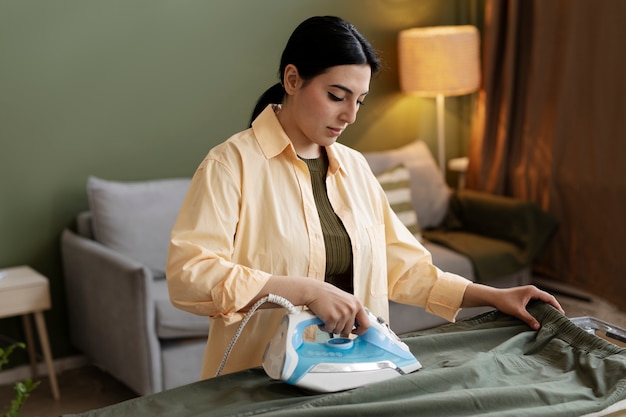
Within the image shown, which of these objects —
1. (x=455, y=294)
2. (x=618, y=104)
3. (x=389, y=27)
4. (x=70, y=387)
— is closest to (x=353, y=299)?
(x=455, y=294)

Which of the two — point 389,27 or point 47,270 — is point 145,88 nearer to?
point 47,270

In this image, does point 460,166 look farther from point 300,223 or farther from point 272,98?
point 300,223

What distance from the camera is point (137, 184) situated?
11.9 feet

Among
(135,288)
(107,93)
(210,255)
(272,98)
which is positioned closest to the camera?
(210,255)

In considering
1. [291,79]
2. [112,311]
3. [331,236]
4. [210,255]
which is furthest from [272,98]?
[112,311]

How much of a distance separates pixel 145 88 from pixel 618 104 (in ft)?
7.00

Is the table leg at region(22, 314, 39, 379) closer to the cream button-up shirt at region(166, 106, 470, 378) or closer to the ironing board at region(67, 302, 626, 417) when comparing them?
the cream button-up shirt at region(166, 106, 470, 378)

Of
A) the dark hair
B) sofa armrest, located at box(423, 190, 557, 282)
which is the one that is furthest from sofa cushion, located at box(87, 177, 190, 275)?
the dark hair

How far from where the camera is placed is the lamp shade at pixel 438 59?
4.21m

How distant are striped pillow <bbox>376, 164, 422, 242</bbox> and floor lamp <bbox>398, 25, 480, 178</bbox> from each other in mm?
515

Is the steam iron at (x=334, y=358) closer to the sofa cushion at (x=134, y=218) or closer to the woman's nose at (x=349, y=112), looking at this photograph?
the woman's nose at (x=349, y=112)

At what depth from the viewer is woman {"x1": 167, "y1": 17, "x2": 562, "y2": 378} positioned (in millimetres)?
1557

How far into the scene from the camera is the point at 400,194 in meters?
3.98

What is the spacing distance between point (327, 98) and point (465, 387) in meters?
0.63
